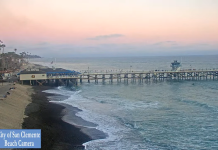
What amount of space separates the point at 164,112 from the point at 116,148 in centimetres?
1255

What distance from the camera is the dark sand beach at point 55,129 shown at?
1797 cm

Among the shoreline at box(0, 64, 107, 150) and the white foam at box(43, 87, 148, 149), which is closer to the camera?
the white foam at box(43, 87, 148, 149)

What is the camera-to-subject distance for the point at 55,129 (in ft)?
70.2

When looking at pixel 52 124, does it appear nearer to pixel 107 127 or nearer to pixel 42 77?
pixel 107 127

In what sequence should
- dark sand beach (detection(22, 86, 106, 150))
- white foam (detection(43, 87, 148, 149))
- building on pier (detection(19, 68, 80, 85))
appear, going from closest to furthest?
1. dark sand beach (detection(22, 86, 106, 150))
2. white foam (detection(43, 87, 148, 149))
3. building on pier (detection(19, 68, 80, 85))

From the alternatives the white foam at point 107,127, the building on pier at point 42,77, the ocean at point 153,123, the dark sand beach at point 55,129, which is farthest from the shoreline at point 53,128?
the building on pier at point 42,77

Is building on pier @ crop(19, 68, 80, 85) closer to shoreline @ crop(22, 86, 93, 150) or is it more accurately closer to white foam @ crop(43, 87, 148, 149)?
white foam @ crop(43, 87, 148, 149)

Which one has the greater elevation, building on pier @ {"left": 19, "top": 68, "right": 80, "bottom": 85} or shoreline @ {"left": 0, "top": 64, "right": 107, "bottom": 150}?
building on pier @ {"left": 19, "top": 68, "right": 80, "bottom": 85}

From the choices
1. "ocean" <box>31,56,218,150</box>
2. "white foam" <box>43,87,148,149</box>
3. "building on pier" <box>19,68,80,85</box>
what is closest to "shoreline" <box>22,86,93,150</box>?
"ocean" <box>31,56,218,150</box>

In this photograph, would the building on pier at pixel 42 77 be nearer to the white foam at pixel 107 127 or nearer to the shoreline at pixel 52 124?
the white foam at pixel 107 127

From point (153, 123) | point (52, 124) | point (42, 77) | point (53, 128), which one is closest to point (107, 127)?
point (153, 123)

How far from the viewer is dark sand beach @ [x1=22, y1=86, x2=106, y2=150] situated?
1797cm

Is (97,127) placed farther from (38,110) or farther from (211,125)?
(211,125)

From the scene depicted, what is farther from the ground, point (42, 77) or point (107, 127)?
point (42, 77)
